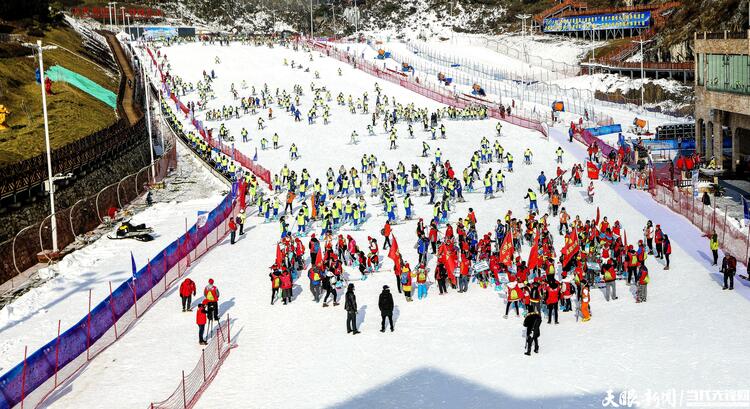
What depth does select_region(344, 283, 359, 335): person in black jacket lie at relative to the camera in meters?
18.9

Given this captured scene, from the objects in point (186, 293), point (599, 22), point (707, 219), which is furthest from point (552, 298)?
point (599, 22)

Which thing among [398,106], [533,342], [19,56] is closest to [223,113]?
[398,106]

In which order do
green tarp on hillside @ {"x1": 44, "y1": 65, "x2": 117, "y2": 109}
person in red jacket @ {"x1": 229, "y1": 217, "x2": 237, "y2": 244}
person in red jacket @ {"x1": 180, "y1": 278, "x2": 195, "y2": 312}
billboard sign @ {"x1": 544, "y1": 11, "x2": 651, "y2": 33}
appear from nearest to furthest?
person in red jacket @ {"x1": 180, "y1": 278, "x2": 195, "y2": 312}, person in red jacket @ {"x1": 229, "y1": 217, "x2": 237, "y2": 244}, green tarp on hillside @ {"x1": 44, "y1": 65, "x2": 117, "y2": 109}, billboard sign @ {"x1": 544, "y1": 11, "x2": 651, "y2": 33}

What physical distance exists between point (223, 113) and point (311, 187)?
785 inches

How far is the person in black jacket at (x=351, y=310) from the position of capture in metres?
18.9

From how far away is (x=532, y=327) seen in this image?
17.1 metres

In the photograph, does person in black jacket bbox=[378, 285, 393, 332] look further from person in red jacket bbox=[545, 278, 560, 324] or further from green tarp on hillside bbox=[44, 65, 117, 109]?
green tarp on hillside bbox=[44, 65, 117, 109]

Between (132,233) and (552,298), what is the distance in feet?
57.7

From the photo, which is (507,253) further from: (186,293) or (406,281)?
(186,293)

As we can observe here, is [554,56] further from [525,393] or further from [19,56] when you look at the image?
[525,393]

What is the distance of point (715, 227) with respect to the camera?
26719 millimetres

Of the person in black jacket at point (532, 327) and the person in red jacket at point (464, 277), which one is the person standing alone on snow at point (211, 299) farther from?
the person in black jacket at point (532, 327)

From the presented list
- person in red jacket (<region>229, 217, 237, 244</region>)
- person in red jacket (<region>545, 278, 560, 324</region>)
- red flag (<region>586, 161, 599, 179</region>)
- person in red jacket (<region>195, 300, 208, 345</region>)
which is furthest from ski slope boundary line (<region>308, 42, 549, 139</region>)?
person in red jacket (<region>195, 300, 208, 345</region>)

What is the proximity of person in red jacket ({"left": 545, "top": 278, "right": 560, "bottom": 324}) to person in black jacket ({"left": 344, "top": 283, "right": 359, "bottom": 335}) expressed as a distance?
15.1 feet
